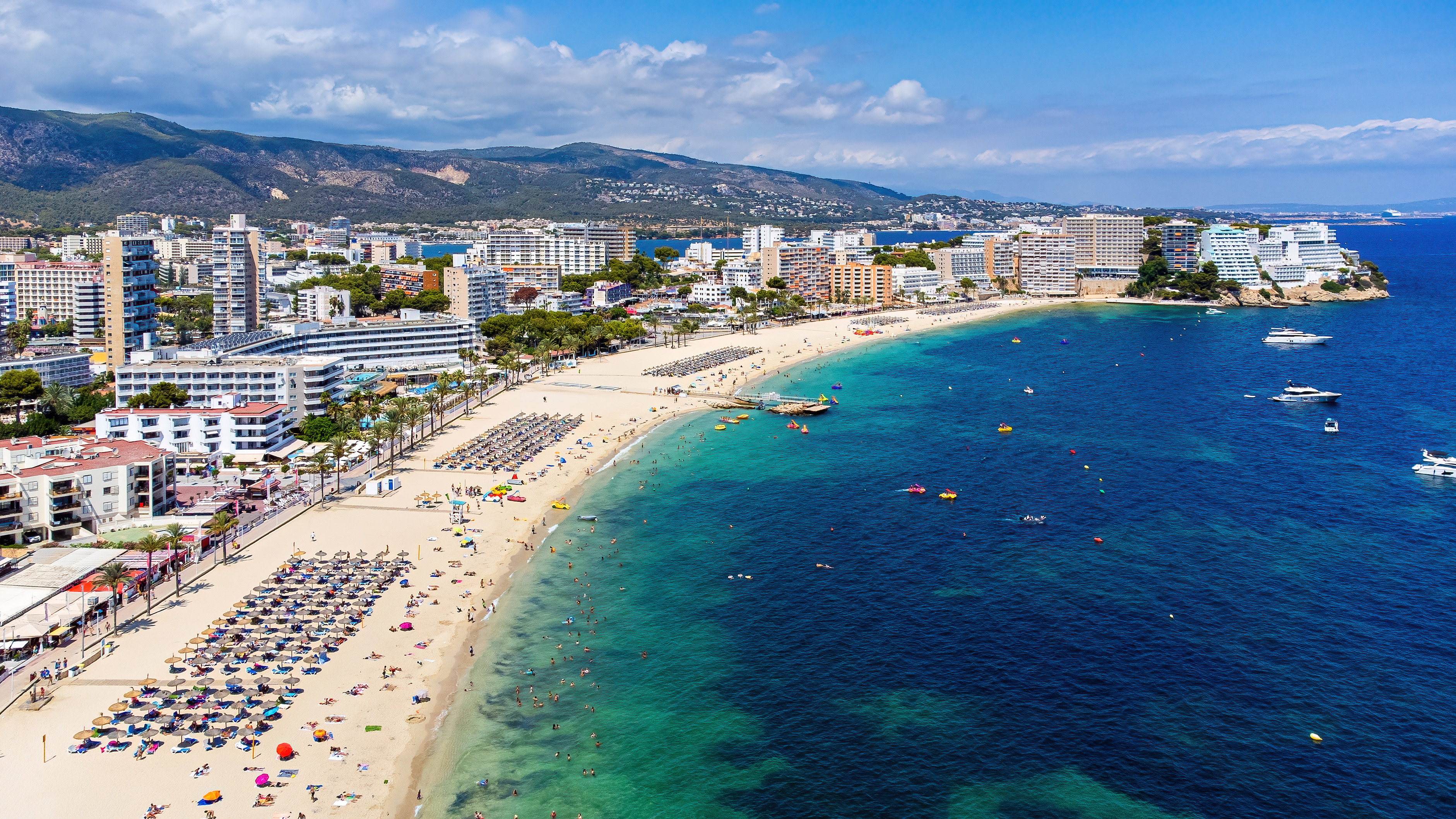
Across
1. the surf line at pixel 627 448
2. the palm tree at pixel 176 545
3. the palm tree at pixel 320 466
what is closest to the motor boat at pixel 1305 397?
the surf line at pixel 627 448

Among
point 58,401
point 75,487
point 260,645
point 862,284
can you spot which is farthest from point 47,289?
point 862,284

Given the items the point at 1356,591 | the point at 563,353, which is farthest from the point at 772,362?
the point at 1356,591

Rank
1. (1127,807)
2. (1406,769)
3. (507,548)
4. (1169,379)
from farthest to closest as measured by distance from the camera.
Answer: (1169,379), (507,548), (1406,769), (1127,807)

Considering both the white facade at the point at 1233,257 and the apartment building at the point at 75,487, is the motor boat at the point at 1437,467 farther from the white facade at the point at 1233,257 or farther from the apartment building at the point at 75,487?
the white facade at the point at 1233,257

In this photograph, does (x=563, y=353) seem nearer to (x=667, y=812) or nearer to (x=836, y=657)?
(x=836, y=657)

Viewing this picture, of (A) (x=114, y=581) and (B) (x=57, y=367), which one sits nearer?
(A) (x=114, y=581)

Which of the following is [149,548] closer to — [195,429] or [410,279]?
[195,429]

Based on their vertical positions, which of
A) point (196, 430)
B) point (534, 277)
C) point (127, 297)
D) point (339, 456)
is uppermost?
point (534, 277)
